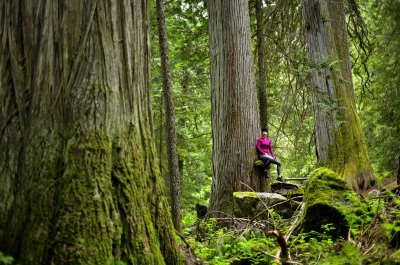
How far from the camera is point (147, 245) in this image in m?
3.26

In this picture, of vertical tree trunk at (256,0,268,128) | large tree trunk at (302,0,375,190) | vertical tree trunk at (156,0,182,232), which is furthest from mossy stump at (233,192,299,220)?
vertical tree trunk at (256,0,268,128)

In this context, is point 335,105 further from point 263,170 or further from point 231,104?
point 231,104

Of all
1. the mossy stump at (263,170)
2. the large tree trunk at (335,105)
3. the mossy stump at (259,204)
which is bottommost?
the mossy stump at (259,204)

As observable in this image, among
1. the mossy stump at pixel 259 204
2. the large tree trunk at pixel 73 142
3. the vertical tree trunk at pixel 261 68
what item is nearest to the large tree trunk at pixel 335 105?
the mossy stump at pixel 259 204

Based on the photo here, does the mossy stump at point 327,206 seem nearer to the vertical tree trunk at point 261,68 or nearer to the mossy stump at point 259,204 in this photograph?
the mossy stump at point 259,204

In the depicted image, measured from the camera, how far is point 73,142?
307 cm

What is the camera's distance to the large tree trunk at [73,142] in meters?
2.95

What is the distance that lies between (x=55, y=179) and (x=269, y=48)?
11.7 meters

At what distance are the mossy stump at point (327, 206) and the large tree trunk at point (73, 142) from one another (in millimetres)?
2402

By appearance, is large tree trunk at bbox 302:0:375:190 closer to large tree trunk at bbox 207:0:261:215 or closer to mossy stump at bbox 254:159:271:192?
mossy stump at bbox 254:159:271:192

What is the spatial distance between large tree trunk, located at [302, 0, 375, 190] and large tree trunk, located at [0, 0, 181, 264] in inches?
201

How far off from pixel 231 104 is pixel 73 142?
598cm

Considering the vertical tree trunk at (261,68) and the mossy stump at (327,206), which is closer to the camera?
the mossy stump at (327,206)

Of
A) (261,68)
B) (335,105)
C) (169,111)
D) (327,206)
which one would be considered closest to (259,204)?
(327,206)
